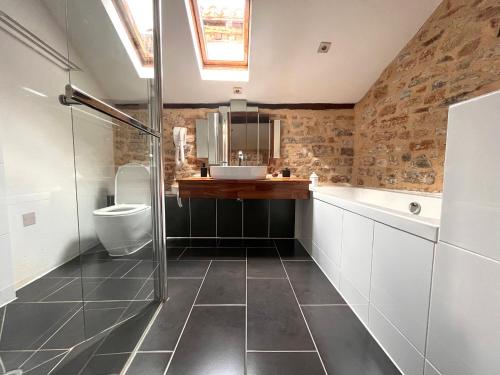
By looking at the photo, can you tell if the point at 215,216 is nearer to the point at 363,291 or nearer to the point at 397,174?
the point at 363,291

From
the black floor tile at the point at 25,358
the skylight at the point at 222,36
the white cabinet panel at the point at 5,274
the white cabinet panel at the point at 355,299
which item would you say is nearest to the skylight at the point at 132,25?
the skylight at the point at 222,36

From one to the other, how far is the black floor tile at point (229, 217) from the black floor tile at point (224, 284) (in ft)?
2.22

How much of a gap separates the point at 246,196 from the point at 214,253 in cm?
65

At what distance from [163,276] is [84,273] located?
0.45 m

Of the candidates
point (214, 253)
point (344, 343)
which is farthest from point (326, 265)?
point (214, 253)

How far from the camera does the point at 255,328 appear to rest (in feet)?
3.67

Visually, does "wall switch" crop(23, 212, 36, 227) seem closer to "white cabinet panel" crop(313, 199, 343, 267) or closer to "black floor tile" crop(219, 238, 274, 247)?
"black floor tile" crop(219, 238, 274, 247)

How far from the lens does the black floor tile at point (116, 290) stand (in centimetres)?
123

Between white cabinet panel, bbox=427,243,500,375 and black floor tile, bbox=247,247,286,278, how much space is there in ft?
3.44

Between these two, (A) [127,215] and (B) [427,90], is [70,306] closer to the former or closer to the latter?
(A) [127,215]

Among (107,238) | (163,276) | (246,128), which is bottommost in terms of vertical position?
(163,276)

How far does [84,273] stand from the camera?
130cm

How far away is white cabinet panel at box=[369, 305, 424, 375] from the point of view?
32.1 inches

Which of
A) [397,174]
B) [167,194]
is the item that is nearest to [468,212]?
[397,174]
